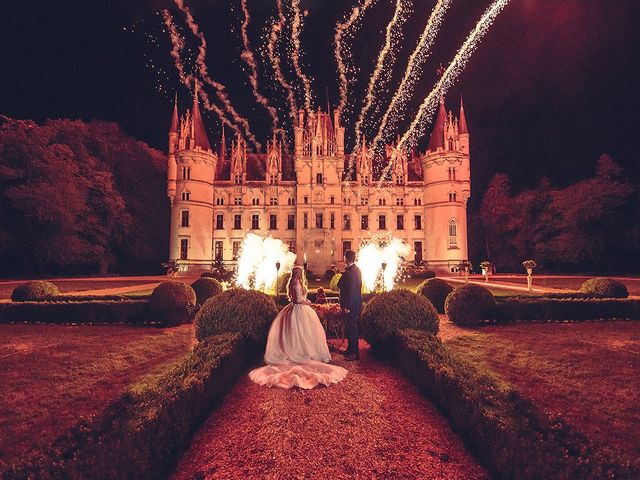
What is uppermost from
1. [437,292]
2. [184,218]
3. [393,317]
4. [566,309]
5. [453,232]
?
[184,218]

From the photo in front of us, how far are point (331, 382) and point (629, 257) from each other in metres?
42.7

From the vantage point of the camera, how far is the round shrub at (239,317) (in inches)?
287

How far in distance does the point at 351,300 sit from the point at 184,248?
35.2 metres

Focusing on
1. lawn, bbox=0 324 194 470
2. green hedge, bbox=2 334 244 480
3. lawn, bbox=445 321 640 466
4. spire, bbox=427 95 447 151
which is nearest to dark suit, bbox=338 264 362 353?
lawn, bbox=445 321 640 466

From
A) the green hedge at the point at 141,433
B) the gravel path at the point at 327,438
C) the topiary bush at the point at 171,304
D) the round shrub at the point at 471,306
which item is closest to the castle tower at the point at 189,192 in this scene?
the topiary bush at the point at 171,304

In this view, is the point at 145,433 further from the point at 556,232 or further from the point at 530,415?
the point at 556,232

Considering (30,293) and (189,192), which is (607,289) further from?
(189,192)

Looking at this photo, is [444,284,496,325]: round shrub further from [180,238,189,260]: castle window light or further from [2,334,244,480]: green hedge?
[180,238,189,260]: castle window light

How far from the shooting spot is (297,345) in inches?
271

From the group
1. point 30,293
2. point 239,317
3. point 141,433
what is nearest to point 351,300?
point 239,317

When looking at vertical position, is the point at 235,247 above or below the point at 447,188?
below

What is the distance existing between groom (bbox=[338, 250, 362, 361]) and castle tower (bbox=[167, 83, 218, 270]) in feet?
113

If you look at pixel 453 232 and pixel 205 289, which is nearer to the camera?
pixel 205 289

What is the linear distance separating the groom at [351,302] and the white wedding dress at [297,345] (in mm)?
690
